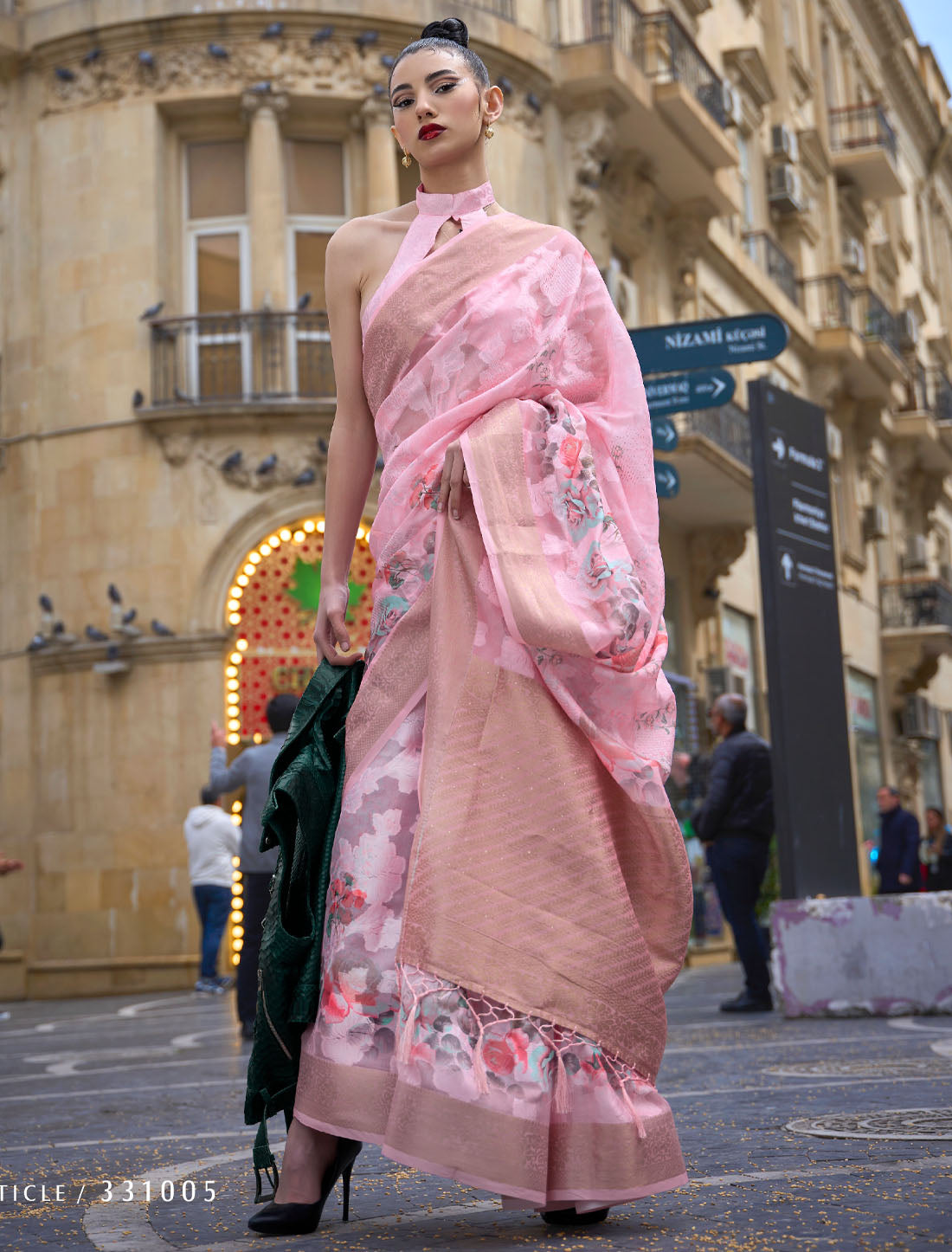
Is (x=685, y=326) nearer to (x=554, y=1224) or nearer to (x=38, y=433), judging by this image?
(x=554, y=1224)

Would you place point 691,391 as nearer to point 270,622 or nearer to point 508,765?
point 270,622

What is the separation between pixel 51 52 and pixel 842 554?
16873 millimetres

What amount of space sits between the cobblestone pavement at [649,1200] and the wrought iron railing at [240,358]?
11.3 m

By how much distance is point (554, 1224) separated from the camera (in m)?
3.28

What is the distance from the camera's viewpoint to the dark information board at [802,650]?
32.1 ft

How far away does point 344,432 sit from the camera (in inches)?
150

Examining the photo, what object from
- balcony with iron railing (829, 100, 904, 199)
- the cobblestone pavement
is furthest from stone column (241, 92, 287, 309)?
balcony with iron railing (829, 100, 904, 199)

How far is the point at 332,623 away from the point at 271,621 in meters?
15.2

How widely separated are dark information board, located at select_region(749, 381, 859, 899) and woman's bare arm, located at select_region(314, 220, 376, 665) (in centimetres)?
622

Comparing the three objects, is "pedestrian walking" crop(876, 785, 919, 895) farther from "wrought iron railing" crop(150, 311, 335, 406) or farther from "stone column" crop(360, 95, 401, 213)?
"stone column" crop(360, 95, 401, 213)

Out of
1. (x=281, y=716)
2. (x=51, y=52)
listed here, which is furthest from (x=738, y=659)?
(x=281, y=716)

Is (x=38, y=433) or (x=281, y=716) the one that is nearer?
(x=281, y=716)

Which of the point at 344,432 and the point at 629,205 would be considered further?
the point at 629,205

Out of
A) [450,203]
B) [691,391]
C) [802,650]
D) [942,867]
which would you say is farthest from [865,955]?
[942,867]
